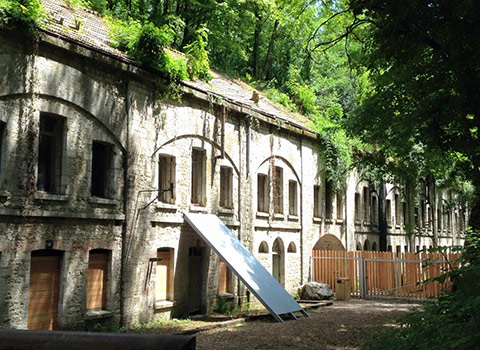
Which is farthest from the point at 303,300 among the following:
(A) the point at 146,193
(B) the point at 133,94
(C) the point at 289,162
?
(B) the point at 133,94

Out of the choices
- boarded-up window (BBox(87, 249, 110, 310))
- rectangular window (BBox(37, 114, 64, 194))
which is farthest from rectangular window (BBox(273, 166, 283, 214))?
rectangular window (BBox(37, 114, 64, 194))

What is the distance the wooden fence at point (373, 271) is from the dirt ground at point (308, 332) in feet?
15.3

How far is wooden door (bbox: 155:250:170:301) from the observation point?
15.1 meters

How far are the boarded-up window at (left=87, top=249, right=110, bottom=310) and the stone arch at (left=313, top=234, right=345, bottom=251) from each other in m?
14.1

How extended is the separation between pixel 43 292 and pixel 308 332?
6.50 metres

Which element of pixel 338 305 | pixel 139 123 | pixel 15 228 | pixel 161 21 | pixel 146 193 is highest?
pixel 161 21

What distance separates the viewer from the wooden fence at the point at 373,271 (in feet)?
72.3

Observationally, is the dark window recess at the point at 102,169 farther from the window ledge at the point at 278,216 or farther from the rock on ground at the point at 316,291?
the rock on ground at the point at 316,291

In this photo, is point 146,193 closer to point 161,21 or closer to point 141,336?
point 141,336

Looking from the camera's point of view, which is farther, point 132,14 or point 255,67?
point 255,67

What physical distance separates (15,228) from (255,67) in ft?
81.3

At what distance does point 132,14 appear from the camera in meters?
25.6

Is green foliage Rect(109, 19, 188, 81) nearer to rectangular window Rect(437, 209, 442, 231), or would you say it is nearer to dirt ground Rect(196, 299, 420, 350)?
dirt ground Rect(196, 299, 420, 350)

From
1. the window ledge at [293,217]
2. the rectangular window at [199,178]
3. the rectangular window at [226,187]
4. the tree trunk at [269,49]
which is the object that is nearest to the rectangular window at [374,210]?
the window ledge at [293,217]
